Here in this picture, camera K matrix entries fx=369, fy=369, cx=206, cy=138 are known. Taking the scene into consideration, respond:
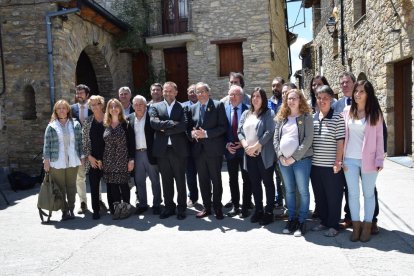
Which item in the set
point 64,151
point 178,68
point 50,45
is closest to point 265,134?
point 64,151

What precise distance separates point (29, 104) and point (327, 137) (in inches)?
300

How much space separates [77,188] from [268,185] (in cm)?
298

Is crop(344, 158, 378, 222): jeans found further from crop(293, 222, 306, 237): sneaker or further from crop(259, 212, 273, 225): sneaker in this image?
crop(259, 212, 273, 225): sneaker

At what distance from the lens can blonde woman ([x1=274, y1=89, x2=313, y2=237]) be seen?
408cm

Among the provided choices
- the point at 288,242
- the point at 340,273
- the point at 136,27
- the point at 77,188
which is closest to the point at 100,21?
the point at 136,27

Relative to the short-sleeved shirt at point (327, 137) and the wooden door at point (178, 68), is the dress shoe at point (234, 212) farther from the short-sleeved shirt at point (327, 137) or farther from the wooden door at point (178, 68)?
the wooden door at point (178, 68)

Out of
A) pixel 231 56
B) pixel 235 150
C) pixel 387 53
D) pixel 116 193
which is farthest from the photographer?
pixel 231 56

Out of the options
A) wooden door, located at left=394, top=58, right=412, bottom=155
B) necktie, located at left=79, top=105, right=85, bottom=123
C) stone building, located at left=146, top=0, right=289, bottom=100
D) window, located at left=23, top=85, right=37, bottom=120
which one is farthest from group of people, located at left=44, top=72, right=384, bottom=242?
stone building, located at left=146, top=0, right=289, bottom=100

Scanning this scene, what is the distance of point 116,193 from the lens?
5.19 metres

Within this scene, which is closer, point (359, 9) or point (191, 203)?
point (191, 203)

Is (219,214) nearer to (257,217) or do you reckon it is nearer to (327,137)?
(257,217)

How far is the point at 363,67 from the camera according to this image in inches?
418

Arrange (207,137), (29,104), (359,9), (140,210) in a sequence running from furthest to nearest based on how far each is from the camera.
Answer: (359,9) < (29,104) < (140,210) < (207,137)

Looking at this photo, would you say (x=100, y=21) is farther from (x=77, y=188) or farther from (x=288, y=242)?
(x=288, y=242)
